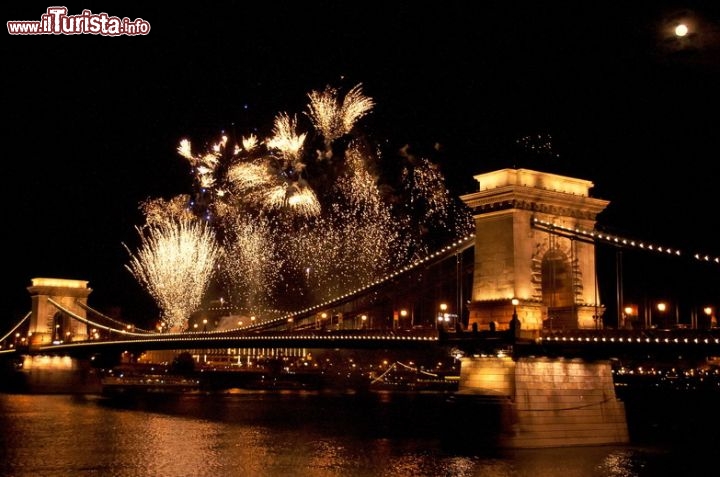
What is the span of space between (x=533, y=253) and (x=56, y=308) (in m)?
55.8

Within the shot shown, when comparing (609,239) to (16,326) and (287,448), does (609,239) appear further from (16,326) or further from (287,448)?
(16,326)

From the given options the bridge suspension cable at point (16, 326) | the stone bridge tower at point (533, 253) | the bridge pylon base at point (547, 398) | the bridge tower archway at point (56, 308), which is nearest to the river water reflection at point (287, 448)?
the bridge pylon base at point (547, 398)

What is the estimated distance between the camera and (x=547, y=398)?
29438mm

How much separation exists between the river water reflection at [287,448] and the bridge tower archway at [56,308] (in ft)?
82.0

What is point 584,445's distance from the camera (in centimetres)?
2978

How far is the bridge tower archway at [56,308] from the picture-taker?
76312 mm

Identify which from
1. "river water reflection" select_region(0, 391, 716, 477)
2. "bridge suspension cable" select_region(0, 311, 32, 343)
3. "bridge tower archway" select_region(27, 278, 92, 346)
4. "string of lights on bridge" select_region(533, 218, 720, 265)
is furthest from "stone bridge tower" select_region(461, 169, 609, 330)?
"bridge suspension cable" select_region(0, 311, 32, 343)

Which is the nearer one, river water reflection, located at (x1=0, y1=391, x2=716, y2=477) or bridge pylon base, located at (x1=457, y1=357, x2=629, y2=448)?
river water reflection, located at (x1=0, y1=391, x2=716, y2=477)

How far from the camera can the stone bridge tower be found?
31438mm

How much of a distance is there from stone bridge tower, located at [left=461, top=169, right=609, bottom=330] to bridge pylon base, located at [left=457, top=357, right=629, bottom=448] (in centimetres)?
173

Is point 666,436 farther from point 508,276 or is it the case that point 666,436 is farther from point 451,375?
point 451,375

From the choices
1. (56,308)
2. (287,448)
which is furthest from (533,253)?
(56,308)

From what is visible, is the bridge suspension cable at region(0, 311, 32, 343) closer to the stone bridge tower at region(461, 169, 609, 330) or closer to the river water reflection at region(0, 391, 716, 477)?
the river water reflection at region(0, 391, 716, 477)

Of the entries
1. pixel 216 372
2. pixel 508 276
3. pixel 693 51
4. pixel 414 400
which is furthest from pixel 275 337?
pixel 216 372
